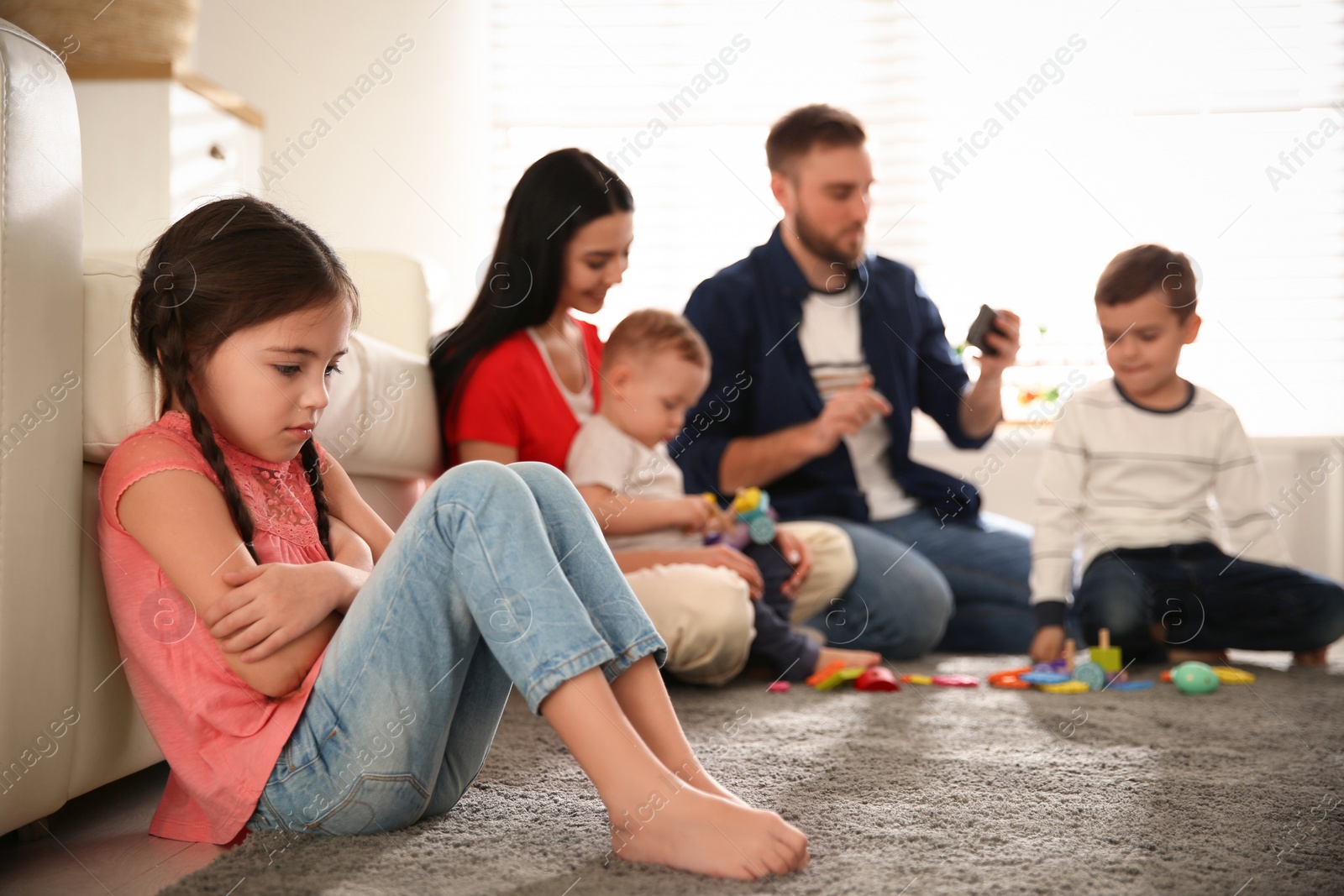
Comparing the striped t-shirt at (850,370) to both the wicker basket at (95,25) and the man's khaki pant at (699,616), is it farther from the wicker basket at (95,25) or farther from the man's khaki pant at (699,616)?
the wicker basket at (95,25)

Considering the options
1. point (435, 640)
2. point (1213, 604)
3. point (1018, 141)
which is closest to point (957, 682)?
point (1213, 604)

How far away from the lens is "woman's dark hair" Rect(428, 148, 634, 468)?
1.45m

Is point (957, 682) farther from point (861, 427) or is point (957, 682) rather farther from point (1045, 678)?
point (861, 427)

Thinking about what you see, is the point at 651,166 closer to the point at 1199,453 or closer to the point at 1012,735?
the point at 1199,453

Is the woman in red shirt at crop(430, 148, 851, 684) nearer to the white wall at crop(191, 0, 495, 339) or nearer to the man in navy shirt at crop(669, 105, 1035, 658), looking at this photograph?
the man in navy shirt at crop(669, 105, 1035, 658)

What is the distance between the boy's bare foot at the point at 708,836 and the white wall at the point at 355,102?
213 centimetres

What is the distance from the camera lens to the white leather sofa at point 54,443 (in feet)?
2.44

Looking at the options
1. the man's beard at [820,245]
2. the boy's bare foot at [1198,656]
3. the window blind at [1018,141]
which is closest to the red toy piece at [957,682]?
the boy's bare foot at [1198,656]

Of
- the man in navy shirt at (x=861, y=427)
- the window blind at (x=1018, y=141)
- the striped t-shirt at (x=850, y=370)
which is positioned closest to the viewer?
the man in navy shirt at (x=861, y=427)

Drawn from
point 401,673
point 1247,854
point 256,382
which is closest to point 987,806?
point 1247,854

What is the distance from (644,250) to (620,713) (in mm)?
2329

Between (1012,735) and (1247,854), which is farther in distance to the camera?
(1012,735)

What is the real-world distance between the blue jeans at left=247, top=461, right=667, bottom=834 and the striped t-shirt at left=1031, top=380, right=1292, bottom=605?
44.6 inches

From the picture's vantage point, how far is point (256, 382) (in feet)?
2.67
